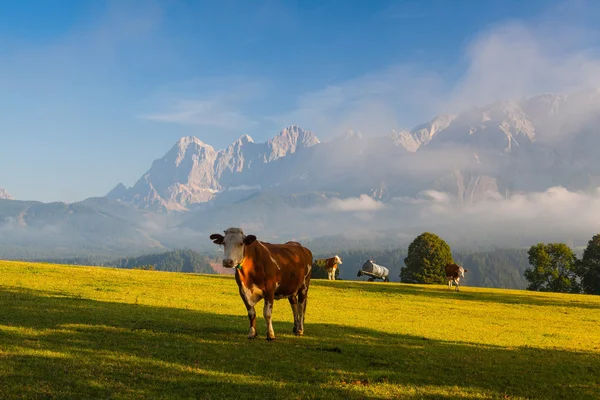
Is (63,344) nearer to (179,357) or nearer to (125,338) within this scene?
(125,338)

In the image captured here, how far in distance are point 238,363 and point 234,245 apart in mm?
4296

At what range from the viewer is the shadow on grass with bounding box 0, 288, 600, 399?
10.3 metres

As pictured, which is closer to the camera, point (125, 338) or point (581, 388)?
point (581, 388)

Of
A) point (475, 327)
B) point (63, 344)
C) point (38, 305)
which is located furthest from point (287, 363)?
point (475, 327)

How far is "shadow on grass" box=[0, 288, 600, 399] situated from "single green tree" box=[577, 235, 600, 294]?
8469 centimetres

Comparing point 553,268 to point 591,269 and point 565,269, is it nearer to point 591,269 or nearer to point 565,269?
point 565,269

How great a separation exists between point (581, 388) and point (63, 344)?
47.2 ft

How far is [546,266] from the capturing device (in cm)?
9944

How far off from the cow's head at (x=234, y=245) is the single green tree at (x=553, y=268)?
97013 millimetres

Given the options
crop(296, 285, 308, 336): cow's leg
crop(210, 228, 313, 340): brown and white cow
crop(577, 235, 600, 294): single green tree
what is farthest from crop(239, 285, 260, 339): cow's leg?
crop(577, 235, 600, 294): single green tree

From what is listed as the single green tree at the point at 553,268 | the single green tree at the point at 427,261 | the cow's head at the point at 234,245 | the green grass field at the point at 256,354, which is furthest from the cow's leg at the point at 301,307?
the single green tree at the point at 553,268

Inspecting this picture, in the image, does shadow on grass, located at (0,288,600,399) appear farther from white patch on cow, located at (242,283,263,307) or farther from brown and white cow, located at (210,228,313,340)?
white patch on cow, located at (242,283,263,307)

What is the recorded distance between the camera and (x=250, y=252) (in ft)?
54.4

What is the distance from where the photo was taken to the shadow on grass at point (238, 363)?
405 inches
